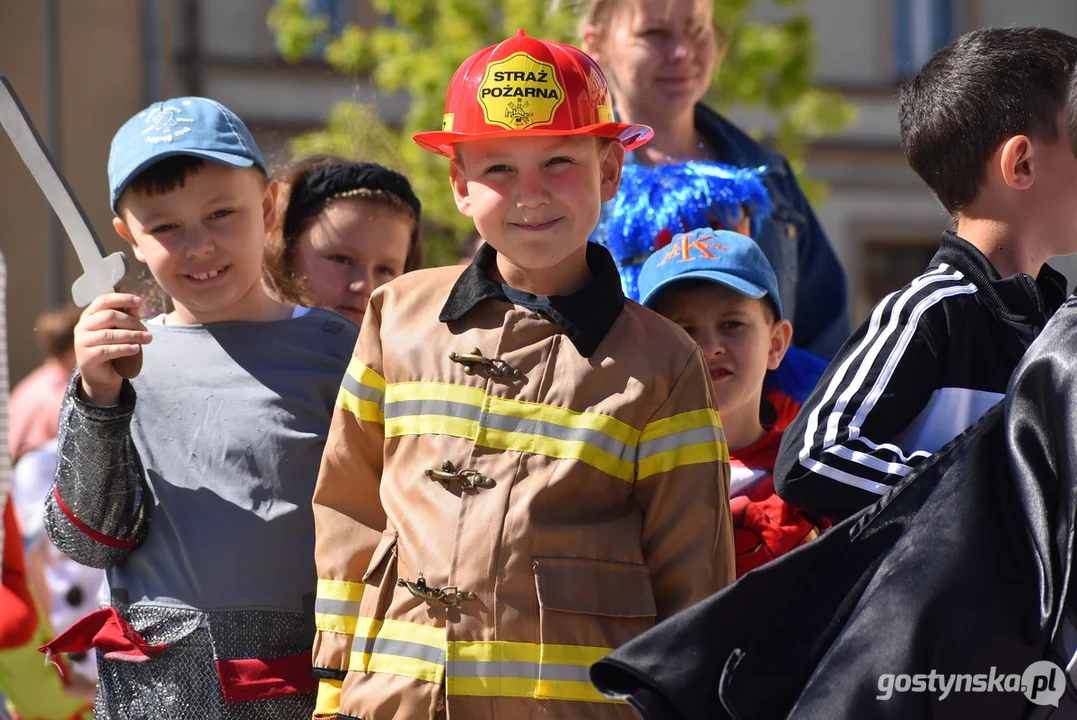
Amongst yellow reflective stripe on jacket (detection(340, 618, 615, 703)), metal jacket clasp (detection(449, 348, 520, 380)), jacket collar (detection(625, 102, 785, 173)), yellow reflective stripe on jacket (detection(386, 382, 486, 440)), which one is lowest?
yellow reflective stripe on jacket (detection(340, 618, 615, 703))

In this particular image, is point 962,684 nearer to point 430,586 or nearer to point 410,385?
point 430,586

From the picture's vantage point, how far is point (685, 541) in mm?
2818

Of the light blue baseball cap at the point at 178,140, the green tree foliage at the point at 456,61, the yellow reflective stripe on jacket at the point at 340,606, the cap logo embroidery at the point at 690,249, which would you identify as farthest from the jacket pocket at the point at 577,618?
→ the green tree foliage at the point at 456,61

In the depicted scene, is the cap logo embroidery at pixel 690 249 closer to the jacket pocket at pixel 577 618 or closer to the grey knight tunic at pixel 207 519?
the grey knight tunic at pixel 207 519

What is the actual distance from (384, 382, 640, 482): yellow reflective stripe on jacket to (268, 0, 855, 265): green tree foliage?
965cm

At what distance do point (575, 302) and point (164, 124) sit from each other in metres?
1.14

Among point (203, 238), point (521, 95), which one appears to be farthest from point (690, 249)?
point (203, 238)

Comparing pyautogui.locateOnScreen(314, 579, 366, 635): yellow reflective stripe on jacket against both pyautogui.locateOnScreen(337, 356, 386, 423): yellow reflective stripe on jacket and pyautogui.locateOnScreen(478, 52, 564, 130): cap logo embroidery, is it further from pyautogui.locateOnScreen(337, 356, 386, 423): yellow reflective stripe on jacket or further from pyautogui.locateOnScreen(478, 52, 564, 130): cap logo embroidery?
pyautogui.locateOnScreen(478, 52, 564, 130): cap logo embroidery

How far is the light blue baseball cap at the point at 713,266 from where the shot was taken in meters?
3.61

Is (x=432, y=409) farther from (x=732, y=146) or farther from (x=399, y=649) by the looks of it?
Result: (x=732, y=146)

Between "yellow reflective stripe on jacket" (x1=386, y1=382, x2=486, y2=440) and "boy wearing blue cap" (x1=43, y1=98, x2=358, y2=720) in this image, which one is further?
"boy wearing blue cap" (x1=43, y1=98, x2=358, y2=720)

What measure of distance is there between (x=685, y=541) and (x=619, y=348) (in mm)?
385

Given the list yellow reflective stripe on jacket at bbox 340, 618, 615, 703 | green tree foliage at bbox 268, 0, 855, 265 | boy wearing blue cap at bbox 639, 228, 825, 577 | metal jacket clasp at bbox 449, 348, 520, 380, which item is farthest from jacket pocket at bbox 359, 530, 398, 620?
green tree foliage at bbox 268, 0, 855, 265

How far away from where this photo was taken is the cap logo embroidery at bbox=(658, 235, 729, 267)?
3.64 m
